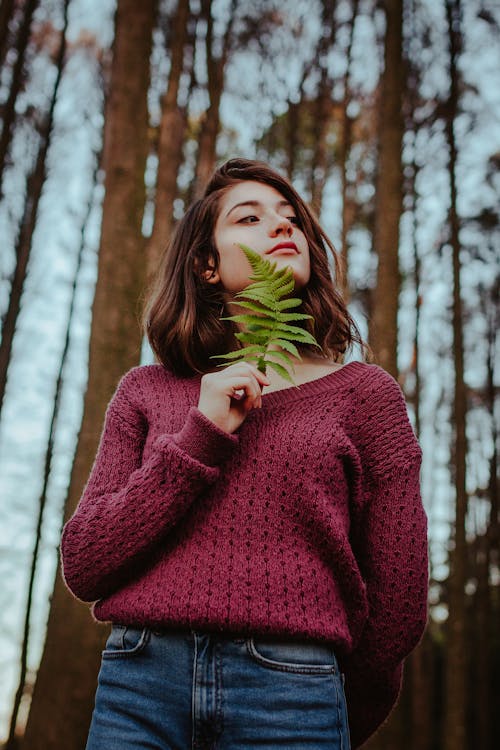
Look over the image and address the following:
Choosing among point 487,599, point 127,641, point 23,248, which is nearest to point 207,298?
point 127,641

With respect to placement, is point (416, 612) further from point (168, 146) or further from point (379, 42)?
point (379, 42)

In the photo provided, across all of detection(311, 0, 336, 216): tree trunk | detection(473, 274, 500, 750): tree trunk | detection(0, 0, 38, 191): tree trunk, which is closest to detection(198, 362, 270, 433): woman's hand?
detection(0, 0, 38, 191): tree trunk

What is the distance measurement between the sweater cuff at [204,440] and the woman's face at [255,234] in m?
0.62

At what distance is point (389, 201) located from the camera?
298 inches

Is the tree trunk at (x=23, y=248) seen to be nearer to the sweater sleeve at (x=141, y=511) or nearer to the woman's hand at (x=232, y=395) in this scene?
the sweater sleeve at (x=141, y=511)

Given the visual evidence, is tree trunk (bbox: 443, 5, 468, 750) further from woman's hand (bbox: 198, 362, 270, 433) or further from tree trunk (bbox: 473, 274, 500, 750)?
woman's hand (bbox: 198, 362, 270, 433)

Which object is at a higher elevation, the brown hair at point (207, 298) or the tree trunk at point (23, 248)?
the tree trunk at point (23, 248)

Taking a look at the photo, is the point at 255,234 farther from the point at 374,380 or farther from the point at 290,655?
the point at 290,655

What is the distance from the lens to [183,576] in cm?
180

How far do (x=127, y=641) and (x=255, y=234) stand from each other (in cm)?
131

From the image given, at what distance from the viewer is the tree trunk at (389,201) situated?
7074mm

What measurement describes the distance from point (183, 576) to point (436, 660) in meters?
18.6

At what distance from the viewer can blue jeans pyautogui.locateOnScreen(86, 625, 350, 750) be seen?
1.65 meters


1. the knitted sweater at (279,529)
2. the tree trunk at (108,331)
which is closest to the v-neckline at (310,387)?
the knitted sweater at (279,529)
